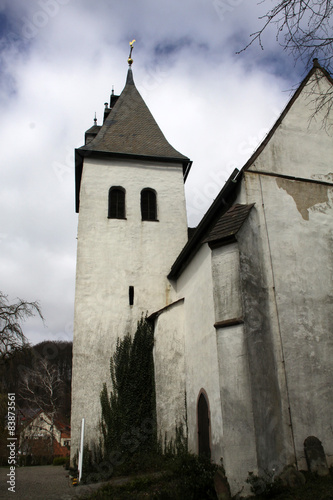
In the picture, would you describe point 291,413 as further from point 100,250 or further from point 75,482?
point 100,250

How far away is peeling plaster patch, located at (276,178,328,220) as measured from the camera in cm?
1038

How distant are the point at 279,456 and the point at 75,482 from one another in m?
6.26

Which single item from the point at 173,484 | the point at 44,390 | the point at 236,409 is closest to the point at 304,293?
the point at 236,409

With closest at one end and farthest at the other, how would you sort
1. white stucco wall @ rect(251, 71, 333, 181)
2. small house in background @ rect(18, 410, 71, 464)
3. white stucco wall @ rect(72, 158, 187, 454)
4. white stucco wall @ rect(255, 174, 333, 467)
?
1. white stucco wall @ rect(255, 174, 333, 467)
2. white stucco wall @ rect(251, 71, 333, 181)
3. white stucco wall @ rect(72, 158, 187, 454)
4. small house in background @ rect(18, 410, 71, 464)

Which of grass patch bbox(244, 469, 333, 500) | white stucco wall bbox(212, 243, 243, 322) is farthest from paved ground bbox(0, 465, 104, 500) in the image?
white stucco wall bbox(212, 243, 243, 322)

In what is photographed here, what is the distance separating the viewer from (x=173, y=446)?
1160cm

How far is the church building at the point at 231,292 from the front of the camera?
26.7ft

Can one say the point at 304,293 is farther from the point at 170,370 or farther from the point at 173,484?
the point at 170,370

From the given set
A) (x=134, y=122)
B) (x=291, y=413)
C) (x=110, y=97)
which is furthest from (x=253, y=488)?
(x=110, y=97)

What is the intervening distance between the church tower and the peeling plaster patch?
644cm

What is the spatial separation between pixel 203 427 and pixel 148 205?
9.38m

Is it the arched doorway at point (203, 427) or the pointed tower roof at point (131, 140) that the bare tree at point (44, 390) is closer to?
the pointed tower roof at point (131, 140)

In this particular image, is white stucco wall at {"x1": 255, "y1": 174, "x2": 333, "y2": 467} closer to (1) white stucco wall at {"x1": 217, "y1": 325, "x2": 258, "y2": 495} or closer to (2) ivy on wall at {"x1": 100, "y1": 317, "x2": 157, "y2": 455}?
(1) white stucco wall at {"x1": 217, "y1": 325, "x2": 258, "y2": 495}

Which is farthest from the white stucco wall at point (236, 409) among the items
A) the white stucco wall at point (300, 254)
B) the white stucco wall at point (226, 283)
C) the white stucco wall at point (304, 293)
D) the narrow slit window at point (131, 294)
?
the narrow slit window at point (131, 294)
